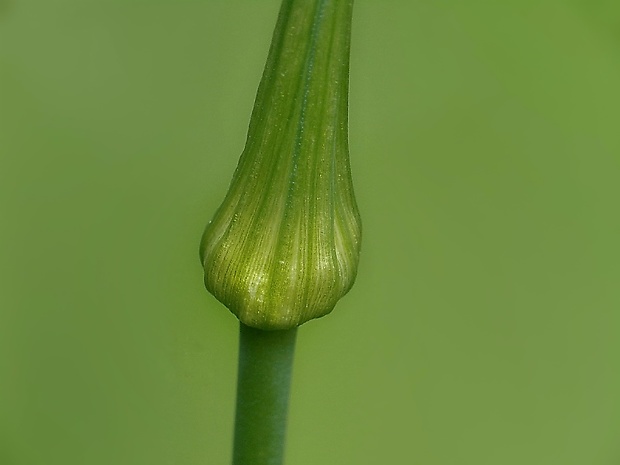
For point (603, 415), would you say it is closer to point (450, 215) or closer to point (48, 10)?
point (450, 215)

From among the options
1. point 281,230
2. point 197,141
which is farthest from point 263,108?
point 197,141

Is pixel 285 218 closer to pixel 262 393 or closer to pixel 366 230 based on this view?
pixel 262 393

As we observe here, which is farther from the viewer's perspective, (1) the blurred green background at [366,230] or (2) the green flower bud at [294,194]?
(1) the blurred green background at [366,230]

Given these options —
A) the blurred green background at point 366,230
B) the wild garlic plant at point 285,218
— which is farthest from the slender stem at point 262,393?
the blurred green background at point 366,230

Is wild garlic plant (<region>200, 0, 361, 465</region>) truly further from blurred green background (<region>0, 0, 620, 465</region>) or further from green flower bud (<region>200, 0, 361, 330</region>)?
blurred green background (<region>0, 0, 620, 465</region>)

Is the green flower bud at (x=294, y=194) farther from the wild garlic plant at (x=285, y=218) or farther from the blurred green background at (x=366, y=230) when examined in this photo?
the blurred green background at (x=366, y=230)

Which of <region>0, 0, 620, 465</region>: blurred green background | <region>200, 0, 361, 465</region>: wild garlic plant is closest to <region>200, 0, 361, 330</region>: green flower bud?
<region>200, 0, 361, 465</region>: wild garlic plant
